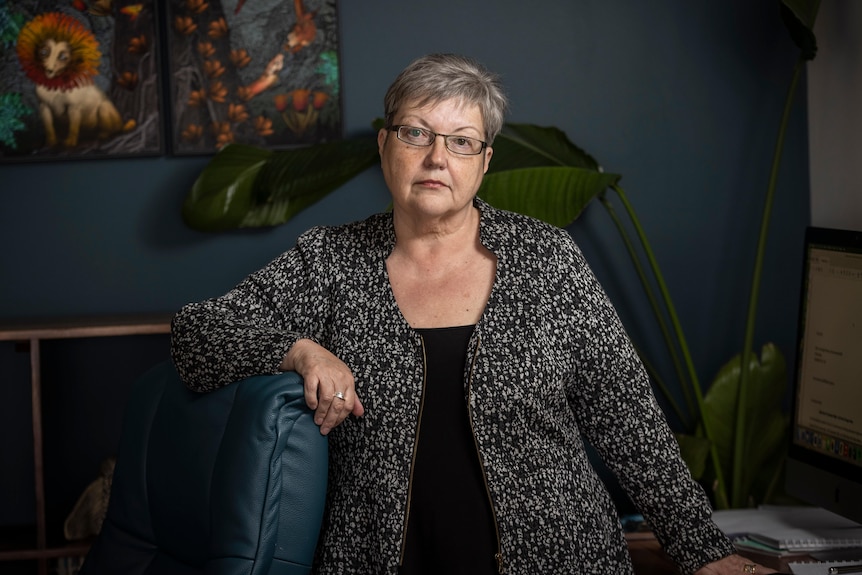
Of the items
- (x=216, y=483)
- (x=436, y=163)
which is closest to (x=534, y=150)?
(x=436, y=163)

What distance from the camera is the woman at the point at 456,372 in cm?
170

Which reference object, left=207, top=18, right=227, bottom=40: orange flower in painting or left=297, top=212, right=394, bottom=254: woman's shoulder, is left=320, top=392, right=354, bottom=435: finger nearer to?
left=297, top=212, right=394, bottom=254: woman's shoulder

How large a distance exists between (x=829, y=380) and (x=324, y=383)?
40.9 inches

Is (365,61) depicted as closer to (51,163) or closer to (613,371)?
(51,163)

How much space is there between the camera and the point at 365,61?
3037 mm

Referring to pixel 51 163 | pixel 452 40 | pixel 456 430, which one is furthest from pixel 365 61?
pixel 456 430

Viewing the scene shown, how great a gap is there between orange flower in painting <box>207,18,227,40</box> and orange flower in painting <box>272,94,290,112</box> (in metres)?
Result: 0.25

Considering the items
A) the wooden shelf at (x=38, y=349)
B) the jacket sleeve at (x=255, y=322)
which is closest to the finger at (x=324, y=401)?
the jacket sleeve at (x=255, y=322)

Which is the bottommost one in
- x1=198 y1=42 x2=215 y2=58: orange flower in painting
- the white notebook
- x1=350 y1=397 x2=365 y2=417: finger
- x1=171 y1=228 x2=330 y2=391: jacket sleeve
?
the white notebook

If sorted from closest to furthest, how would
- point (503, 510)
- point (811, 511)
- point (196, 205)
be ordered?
point (503, 510), point (811, 511), point (196, 205)

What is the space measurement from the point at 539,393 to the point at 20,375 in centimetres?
195

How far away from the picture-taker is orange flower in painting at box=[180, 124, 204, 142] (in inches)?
117

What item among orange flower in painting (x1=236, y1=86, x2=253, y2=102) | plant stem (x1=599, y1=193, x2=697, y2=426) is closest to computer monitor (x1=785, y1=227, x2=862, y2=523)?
plant stem (x1=599, y1=193, x2=697, y2=426)

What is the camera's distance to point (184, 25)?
116 inches
